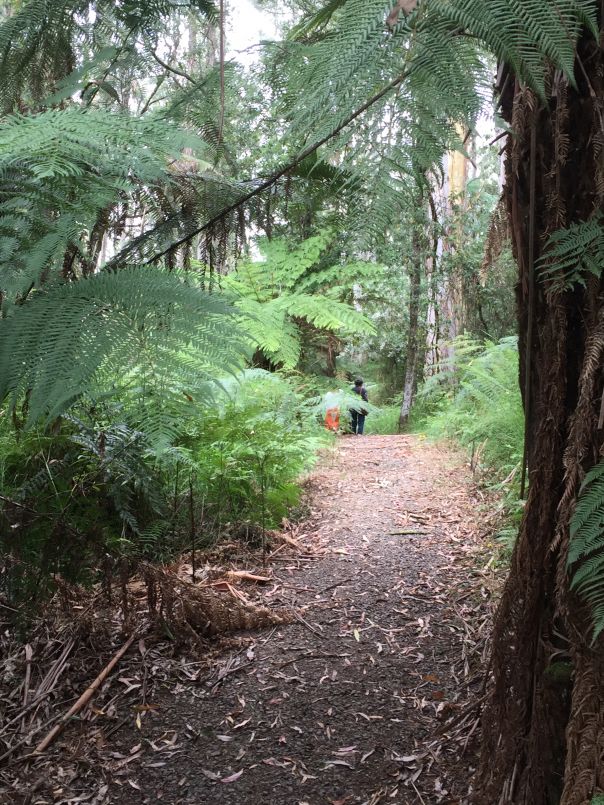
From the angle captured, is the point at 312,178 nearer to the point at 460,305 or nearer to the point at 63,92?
the point at 63,92

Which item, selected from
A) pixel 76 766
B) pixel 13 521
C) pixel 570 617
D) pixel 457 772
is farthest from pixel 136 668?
pixel 570 617

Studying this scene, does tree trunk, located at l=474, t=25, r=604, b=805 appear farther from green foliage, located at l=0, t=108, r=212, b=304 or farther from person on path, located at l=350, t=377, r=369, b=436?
person on path, located at l=350, t=377, r=369, b=436

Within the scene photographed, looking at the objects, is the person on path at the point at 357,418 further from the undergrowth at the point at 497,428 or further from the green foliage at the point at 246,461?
the green foliage at the point at 246,461

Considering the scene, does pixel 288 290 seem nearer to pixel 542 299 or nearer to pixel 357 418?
pixel 357 418

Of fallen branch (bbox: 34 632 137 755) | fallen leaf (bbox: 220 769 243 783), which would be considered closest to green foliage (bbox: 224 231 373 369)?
fallen branch (bbox: 34 632 137 755)

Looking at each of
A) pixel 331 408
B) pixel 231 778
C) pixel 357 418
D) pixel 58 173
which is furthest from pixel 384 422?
pixel 58 173

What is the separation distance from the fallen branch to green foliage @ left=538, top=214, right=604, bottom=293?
234 centimetres

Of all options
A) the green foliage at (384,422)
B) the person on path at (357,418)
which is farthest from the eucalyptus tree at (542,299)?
the green foliage at (384,422)

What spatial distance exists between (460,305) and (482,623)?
811 centimetres

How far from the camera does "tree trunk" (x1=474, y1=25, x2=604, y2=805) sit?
4.18 feet

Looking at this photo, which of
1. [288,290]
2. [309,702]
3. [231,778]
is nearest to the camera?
[231,778]

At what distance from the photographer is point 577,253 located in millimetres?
1265

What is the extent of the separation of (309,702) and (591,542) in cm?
156

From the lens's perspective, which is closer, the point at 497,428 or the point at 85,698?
the point at 85,698
